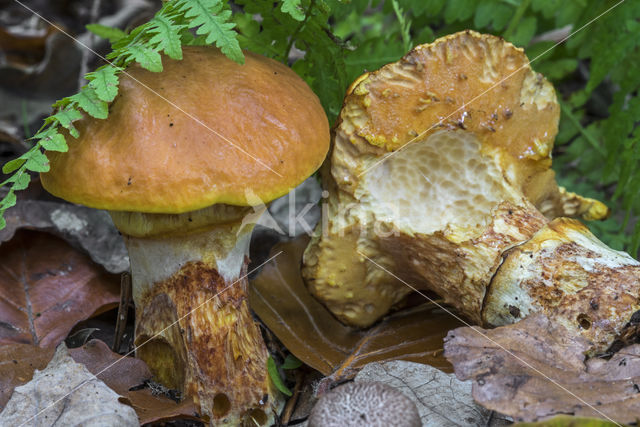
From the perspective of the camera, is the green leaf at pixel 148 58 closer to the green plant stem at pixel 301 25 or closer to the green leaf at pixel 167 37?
the green leaf at pixel 167 37

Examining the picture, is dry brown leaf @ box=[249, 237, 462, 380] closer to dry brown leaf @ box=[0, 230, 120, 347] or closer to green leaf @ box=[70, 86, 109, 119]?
dry brown leaf @ box=[0, 230, 120, 347]

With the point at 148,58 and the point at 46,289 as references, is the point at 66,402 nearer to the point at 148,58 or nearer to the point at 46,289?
the point at 46,289

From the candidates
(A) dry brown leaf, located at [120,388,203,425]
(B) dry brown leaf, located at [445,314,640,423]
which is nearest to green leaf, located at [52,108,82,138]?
(A) dry brown leaf, located at [120,388,203,425]

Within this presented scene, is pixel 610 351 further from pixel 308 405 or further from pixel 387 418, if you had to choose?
pixel 308 405

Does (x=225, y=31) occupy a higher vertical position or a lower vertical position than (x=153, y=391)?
higher

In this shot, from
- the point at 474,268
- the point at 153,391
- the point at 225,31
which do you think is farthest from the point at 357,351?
the point at 225,31

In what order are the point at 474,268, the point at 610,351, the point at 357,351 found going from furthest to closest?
the point at 357,351, the point at 474,268, the point at 610,351
